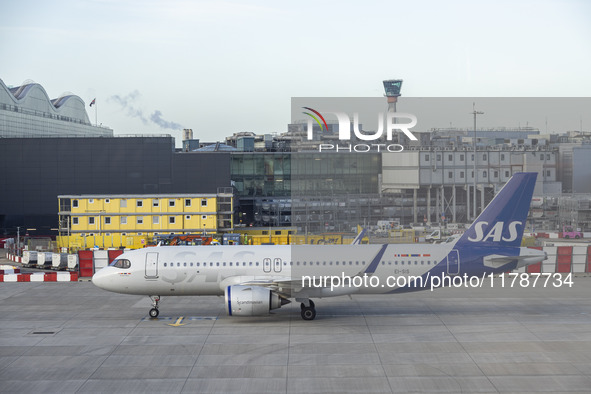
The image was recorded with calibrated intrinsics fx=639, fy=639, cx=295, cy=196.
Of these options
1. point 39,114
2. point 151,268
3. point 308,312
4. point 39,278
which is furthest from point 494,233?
point 39,114

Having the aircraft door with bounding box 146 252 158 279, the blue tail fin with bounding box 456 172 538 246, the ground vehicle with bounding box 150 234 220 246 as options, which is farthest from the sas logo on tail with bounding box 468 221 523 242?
the ground vehicle with bounding box 150 234 220 246

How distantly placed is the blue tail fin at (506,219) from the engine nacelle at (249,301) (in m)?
10.3

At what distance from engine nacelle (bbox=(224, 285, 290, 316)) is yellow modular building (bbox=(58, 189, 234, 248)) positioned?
1215 inches

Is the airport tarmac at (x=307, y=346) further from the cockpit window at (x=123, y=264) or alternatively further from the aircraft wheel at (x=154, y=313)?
the cockpit window at (x=123, y=264)

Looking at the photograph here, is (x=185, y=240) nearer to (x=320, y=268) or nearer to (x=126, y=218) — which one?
(x=126, y=218)

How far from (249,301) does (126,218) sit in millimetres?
33024

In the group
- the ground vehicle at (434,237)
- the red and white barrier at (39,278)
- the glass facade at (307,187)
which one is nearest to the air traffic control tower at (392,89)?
the glass facade at (307,187)

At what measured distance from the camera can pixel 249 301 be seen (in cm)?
3030

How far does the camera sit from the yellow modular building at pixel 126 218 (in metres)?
59.8

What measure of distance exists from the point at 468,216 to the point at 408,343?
55306mm

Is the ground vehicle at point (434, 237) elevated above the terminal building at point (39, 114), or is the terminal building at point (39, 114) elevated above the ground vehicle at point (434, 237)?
the terminal building at point (39, 114)

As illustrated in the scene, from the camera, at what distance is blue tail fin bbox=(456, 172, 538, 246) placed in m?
32.8

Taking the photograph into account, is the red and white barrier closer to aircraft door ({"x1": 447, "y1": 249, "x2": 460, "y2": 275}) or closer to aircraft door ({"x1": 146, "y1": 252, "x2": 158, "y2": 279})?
aircraft door ({"x1": 146, "y1": 252, "x2": 158, "y2": 279})

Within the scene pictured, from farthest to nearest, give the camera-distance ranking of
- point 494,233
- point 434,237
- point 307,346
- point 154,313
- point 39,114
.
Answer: point 39,114 → point 434,237 → point 154,313 → point 494,233 → point 307,346
